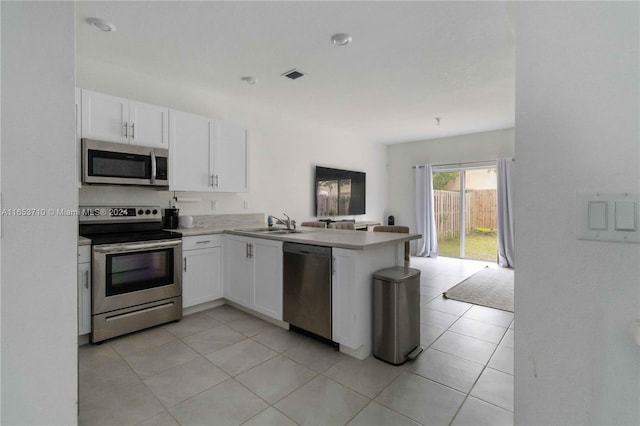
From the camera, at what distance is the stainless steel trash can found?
222cm

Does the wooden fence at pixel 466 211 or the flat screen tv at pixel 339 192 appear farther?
the wooden fence at pixel 466 211

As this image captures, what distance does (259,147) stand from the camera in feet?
14.6

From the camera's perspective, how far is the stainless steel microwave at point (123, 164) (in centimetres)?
263

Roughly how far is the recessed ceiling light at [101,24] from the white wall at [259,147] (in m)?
0.69

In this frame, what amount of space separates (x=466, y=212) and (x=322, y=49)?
4.90 m

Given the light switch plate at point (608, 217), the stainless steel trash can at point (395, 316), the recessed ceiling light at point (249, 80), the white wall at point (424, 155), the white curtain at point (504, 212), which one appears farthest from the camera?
the white wall at point (424, 155)

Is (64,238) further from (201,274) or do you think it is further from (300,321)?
(201,274)

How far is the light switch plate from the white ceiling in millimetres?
2053

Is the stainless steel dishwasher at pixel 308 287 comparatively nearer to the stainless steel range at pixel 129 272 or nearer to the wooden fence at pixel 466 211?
the stainless steel range at pixel 129 272

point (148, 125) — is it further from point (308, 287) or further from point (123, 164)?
point (308, 287)

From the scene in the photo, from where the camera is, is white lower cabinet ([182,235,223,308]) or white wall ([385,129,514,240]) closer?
white lower cabinet ([182,235,223,308])

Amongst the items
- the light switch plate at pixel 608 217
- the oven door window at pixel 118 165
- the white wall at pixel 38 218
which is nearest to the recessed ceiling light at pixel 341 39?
the white wall at pixel 38 218

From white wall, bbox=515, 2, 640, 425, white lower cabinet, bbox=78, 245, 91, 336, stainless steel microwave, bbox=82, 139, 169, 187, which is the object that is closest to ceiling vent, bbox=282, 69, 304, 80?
stainless steel microwave, bbox=82, 139, 169, 187

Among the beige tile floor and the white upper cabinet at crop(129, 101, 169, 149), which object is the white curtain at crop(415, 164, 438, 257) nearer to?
the beige tile floor
